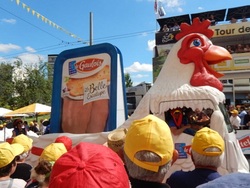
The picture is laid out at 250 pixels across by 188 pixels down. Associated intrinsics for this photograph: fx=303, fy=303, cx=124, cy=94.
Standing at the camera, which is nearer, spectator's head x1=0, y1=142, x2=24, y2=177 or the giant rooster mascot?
spectator's head x1=0, y1=142, x2=24, y2=177

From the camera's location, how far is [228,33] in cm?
2947

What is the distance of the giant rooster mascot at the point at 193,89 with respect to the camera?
152 inches

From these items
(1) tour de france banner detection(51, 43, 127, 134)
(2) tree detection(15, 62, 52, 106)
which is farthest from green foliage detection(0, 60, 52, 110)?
(1) tour de france banner detection(51, 43, 127, 134)

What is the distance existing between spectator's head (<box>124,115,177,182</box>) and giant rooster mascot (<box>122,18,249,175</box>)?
2.23 metres

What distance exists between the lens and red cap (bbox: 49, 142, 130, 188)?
1092mm

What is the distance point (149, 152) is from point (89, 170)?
0.70 m

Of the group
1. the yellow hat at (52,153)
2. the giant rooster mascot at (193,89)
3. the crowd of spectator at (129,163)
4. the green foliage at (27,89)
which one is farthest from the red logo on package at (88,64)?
the green foliage at (27,89)

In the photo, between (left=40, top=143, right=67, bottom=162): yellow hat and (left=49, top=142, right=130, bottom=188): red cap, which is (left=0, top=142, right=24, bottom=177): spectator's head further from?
(left=49, top=142, right=130, bottom=188): red cap

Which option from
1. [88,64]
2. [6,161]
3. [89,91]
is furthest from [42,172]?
[88,64]

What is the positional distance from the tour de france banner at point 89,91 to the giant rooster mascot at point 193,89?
895mm

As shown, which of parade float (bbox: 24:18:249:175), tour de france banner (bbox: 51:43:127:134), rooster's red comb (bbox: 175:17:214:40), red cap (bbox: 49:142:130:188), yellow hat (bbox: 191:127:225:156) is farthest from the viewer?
tour de france banner (bbox: 51:43:127:134)

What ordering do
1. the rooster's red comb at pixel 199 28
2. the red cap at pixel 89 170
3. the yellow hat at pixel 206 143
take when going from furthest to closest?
the rooster's red comb at pixel 199 28, the yellow hat at pixel 206 143, the red cap at pixel 89 170

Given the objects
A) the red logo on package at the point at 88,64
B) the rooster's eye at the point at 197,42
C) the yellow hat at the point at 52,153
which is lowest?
the yellow hat at the point at 52,153

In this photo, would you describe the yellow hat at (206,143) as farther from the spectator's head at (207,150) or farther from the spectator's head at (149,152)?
the spectator's head at (149,152)
